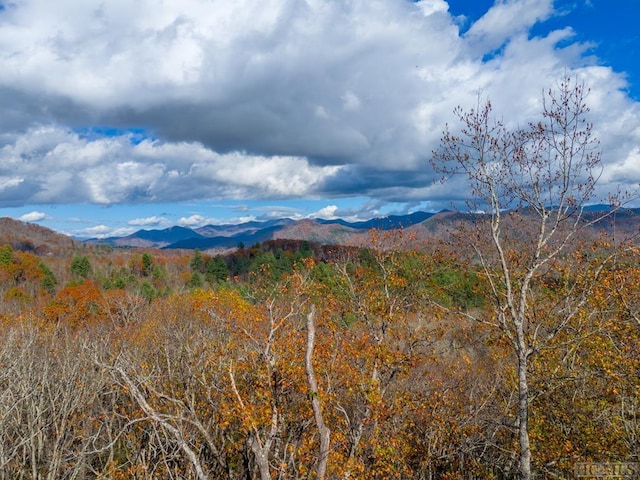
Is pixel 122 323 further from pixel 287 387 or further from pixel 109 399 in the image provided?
pixel 287 387

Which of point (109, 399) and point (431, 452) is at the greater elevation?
point (109, 399)

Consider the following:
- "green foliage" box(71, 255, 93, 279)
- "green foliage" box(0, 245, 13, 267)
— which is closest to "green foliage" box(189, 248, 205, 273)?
"green foliage" box(71, 255, 93, 279)

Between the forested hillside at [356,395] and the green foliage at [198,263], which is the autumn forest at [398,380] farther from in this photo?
the green foliage at [198,263]

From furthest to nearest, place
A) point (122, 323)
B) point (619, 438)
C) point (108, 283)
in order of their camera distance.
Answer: point (108, 283) → point (122, 323) → point (619, 438)

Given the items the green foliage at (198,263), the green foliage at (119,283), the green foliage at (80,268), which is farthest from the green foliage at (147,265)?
the green foliage at (119,283)

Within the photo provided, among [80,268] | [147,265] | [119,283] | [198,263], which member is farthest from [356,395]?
[147,265]

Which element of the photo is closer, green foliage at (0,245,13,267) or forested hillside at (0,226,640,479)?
forested hillside at (0,226,640,479)

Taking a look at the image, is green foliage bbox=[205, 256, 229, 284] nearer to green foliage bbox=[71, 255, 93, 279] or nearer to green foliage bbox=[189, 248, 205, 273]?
green foliage bbox=[189, 248, 205, 273]

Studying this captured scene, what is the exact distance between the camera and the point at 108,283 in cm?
10125

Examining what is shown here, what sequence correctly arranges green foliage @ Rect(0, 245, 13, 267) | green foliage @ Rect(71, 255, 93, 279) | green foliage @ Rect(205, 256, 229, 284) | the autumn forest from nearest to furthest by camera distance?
the autumn forest
green foliage @ Rect(205, 256, 229, 284)
green foliage @ Rect(0, 245, 13, 267)
green foliage @ Rect(71, 255, 93, 279)

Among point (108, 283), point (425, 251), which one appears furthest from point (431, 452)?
point (108, 283)

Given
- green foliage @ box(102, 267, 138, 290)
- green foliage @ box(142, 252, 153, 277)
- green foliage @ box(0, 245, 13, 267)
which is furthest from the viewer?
green foliage @ box(142, 252, 153, 277)

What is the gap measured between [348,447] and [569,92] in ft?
48.6

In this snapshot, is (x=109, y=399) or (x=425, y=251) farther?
(x=109, y=399)
